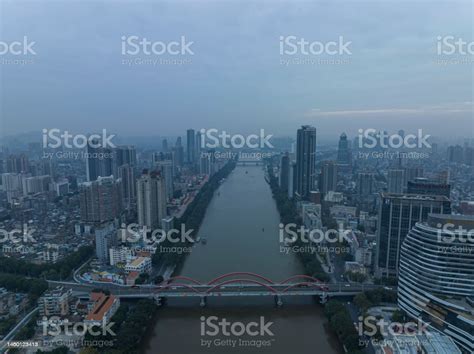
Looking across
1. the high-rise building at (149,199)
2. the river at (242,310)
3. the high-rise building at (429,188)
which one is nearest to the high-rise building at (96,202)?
the high-rise building at (149,199)

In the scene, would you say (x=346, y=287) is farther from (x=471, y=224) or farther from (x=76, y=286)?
(x=76, y=286)

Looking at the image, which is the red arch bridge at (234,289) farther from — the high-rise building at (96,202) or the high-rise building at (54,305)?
the high-rise building at (96,202)

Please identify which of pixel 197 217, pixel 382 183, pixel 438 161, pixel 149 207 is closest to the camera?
pixel 149 207

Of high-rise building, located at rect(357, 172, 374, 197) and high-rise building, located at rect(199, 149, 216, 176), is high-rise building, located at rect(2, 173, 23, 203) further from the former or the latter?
high-rise building, located at rect(357, 172, 374, 197)

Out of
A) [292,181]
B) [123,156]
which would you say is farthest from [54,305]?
[123,156]

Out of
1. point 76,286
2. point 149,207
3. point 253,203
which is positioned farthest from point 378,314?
point 253,203

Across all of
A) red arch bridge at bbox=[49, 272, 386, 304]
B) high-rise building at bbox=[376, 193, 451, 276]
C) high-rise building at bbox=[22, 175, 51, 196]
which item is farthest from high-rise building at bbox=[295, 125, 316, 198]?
high-rise building at bbox=[22, 175, 51, 196]
